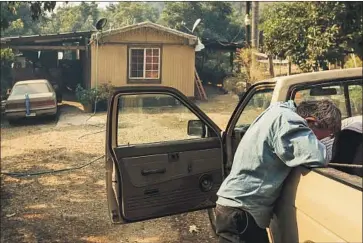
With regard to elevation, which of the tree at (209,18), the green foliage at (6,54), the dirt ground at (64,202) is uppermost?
the tree at (209,18)

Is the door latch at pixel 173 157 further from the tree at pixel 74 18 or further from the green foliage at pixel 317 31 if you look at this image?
the tree at pixel 74 18

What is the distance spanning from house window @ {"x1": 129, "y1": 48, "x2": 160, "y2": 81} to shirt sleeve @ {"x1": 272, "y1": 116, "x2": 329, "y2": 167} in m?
17.9

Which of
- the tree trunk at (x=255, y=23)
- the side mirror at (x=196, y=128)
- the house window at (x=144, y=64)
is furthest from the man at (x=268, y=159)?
the house window at (x=144, y=64)

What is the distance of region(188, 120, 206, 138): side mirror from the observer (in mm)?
4324

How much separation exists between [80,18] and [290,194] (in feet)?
170

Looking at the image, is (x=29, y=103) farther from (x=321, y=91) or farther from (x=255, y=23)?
(x=321, y=91)

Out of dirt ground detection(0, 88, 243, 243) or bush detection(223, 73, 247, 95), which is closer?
dirt ground detection(0, 88, 243, 243)

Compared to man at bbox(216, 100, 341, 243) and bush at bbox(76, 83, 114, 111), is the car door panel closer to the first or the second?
man at bbox(216, 100, 341, 243)

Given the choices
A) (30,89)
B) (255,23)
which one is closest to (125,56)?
(30,89)

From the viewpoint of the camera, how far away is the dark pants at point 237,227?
247 cm

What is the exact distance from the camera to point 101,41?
62.5 feet

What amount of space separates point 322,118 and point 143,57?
→ 59.3ft

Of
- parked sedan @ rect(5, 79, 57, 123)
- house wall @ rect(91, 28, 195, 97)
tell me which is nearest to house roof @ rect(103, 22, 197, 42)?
house wall @ rect(91, 28, 195, 97)

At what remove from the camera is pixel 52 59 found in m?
25.7
